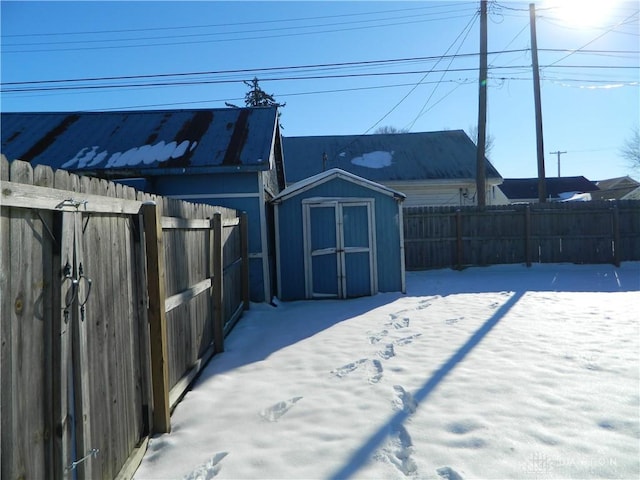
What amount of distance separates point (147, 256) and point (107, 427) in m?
1.15

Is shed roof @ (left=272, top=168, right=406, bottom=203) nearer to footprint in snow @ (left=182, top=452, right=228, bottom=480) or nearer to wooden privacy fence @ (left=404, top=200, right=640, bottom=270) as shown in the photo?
wooden privacy fence @ (left=404, top=200, right=640, bottom=270)

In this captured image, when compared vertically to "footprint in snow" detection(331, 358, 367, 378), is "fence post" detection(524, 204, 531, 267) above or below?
above

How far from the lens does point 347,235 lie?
8.83 m

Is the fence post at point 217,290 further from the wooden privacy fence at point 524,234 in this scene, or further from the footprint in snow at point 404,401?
the wooden privacy fence at point 524,234

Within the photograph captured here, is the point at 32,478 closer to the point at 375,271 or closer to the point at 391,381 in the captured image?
the point at 391,381

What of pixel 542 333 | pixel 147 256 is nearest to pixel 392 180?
pixel 542 333

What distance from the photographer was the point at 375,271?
29.6 feet

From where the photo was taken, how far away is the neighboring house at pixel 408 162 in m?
18.0

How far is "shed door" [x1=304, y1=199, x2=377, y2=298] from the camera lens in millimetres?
8781

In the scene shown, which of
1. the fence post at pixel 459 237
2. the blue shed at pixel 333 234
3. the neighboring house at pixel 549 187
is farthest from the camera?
the neighboring house at pixel 549 187

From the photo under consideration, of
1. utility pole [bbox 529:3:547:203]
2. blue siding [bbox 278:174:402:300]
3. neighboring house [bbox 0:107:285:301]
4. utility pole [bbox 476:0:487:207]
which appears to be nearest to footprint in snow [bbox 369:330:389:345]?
blue siding [bbox 278:174:402:300]

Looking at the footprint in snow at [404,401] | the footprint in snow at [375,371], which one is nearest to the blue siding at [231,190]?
the footprint in snow at [375,371]

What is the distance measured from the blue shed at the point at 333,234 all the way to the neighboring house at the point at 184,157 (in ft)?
1.52

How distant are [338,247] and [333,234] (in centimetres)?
30
